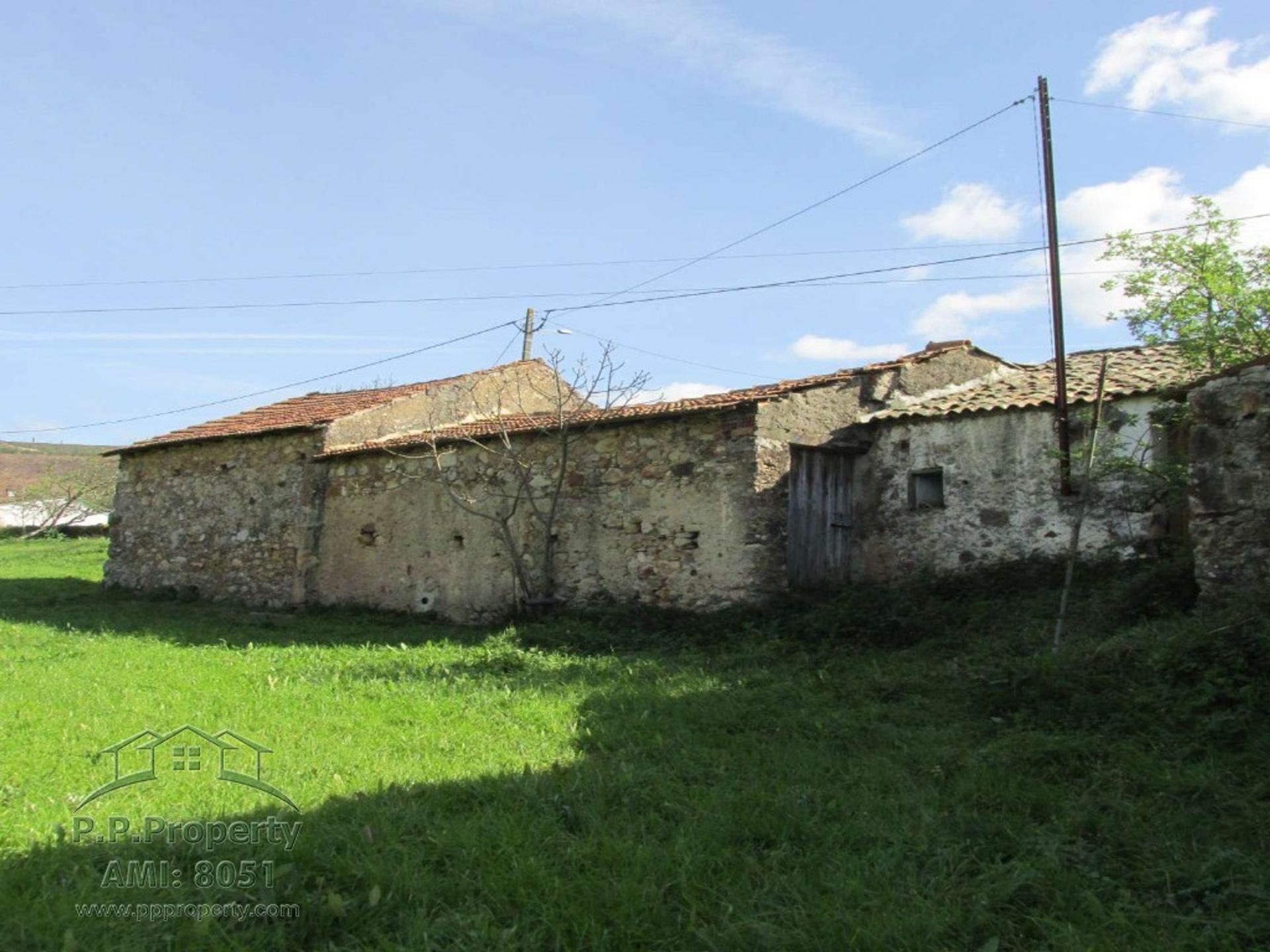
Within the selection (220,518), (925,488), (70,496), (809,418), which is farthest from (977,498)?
(70,496)

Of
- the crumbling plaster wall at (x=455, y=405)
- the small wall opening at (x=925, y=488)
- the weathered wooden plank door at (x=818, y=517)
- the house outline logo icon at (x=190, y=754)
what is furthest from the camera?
the crumbling plaster wall at (x=455, y=405)

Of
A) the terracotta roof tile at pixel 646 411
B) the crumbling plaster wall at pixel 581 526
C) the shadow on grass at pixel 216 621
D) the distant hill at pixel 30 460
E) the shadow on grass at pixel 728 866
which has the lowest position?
the shadow on grass at pixel 728 866

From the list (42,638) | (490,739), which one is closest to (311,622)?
(42,638)

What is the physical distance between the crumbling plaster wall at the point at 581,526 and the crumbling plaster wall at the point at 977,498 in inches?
74.5

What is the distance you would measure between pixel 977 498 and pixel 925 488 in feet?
2.40

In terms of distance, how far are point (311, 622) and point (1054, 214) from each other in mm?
9846

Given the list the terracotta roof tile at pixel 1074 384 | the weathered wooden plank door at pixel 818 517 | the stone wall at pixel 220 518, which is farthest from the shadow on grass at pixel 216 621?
the terracotta roof tile at pixel 1074 384

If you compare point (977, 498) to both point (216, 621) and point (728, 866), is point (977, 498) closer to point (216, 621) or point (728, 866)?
point (728, 866)

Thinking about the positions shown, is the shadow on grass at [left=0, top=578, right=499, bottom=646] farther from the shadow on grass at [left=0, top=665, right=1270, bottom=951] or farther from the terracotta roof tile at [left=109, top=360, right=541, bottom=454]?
the shadow on grass at [left=0, top=665, right=1270, bottom=951]

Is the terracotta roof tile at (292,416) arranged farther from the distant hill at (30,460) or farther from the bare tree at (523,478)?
the distant hill at (30,460)

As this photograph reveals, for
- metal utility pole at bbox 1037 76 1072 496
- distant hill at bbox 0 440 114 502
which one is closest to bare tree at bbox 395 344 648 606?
metal utility pole at bbox 1037 76 1072 496

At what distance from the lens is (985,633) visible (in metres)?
8.34

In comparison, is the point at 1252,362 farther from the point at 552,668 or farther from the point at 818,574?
the point at 552,668

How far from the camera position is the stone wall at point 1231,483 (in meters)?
6.66
